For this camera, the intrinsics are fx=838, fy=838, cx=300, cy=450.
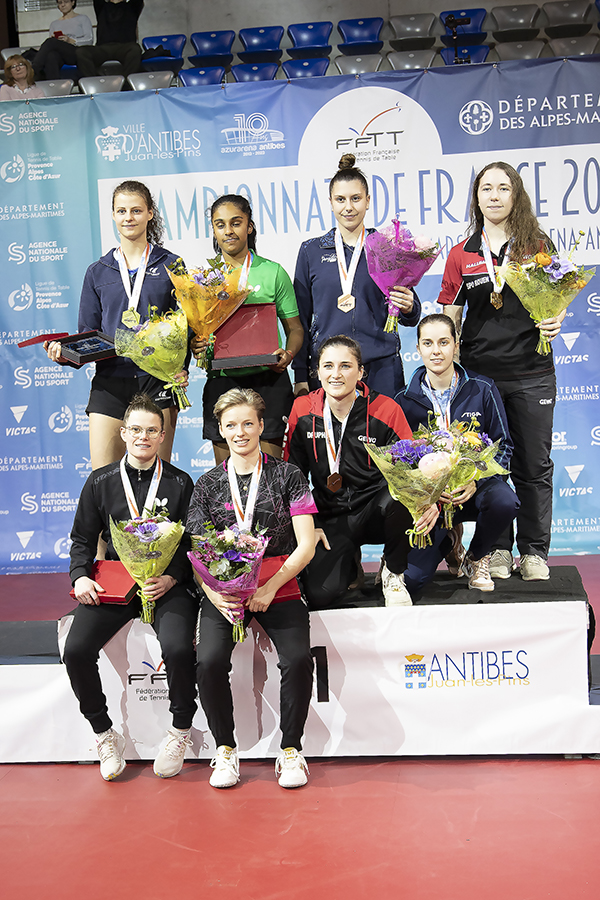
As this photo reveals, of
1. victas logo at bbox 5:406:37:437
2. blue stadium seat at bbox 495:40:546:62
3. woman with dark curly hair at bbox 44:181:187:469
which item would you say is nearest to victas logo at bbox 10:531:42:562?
victas logo at bbox 5:406:37:437

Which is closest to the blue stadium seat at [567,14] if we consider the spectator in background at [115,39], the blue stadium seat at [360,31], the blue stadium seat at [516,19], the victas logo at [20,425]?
the blue stadium seat at [516,19]

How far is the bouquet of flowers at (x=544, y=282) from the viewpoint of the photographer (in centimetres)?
307

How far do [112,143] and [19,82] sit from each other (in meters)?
1.07

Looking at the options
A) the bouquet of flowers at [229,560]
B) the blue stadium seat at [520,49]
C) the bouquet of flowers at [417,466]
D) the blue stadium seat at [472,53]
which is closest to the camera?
the bouquet of flowers at [229,560]

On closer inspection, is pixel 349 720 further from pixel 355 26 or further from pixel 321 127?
pixel 355 26

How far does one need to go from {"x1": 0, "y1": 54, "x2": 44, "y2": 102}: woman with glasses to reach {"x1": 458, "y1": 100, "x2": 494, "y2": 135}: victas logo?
3.09 m

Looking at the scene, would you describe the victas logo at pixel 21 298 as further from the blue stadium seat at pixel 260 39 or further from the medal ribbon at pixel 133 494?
the medal ribbon at pixel 133 494

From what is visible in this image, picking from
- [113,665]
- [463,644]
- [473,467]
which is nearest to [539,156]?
[473,467]

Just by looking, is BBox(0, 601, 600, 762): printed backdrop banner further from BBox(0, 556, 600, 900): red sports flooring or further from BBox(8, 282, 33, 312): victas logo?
BBox(8, 282, 33, 312): victas logo

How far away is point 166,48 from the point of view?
23.6 ft

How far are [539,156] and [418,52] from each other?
5.35 ft

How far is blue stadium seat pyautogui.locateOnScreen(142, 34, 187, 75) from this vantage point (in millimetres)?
6809

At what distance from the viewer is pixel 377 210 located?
19.0ft

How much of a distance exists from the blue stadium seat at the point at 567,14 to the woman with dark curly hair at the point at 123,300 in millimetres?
4873
